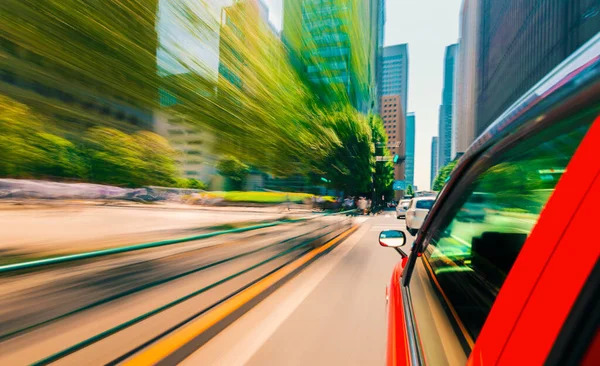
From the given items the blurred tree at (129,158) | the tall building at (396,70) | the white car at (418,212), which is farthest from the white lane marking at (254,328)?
the tall building at (396,70)

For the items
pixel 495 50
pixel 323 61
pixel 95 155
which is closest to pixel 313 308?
pixel 95 155

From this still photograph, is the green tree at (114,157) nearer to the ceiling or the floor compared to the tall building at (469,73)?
nearer to the floor

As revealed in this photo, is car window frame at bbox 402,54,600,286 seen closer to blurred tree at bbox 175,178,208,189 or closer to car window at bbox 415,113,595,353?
car window at bbox 415,113,595,353

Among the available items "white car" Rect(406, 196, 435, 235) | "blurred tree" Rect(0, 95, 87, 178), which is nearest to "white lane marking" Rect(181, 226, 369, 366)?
"blurred tree" Rect(0, 95, 87, 178)

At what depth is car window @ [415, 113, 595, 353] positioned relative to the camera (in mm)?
821

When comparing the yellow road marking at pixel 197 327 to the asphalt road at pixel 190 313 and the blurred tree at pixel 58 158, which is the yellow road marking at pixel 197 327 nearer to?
the asphalt road at pixel 190 313

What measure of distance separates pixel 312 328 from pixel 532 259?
264 centimetres

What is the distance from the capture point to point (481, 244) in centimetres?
158

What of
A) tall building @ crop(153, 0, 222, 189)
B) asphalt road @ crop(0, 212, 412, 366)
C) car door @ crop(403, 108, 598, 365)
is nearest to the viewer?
car door @ crop(403, 108, 598, 365)

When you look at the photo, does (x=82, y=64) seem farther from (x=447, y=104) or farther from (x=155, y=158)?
(x=447, y=104)

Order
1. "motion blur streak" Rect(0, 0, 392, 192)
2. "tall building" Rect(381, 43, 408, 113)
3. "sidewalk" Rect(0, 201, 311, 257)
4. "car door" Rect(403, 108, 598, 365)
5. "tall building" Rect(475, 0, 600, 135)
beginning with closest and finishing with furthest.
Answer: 1. "car door" Rect(403, 108, 598, 365)
2. "motion blur streak" Rect(0, 0, 392, 192)
3. "sidewalk" Rect(0, 201, 311, 257)
4. "tall building" Rect(475, 0, 600, 135)
5. "tall building" Rect(381, 43, 408, 113)

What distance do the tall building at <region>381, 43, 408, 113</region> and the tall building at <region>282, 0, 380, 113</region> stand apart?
153358mm

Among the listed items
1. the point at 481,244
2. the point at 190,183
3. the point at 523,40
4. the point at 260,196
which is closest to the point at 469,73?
the point at 523,40

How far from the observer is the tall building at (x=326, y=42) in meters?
5.75
